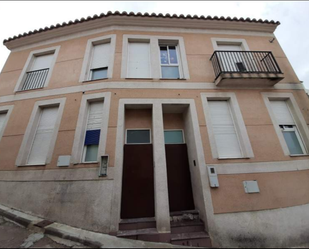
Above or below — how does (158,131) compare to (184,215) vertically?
above

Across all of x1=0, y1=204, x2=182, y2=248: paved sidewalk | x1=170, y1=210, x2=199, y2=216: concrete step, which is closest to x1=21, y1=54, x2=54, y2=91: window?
x1=0, y1=204, x2=182, y2=248: paved sidewalk

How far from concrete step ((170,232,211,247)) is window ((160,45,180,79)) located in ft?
16.9

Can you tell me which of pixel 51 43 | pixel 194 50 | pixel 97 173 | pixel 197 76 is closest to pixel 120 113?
pixel 97 173

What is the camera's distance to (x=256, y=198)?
378 cm

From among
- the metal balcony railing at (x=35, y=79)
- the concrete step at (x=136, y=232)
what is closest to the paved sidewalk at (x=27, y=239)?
the concrete step at (x=136, y=232)

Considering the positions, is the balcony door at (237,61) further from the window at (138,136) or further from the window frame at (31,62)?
the window frame at (31,62)

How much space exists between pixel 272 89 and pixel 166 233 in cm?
625

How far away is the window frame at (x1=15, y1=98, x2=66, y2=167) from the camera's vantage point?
436 cm

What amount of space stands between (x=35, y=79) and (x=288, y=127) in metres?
10.3

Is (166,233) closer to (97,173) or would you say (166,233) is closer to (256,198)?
(97,173)

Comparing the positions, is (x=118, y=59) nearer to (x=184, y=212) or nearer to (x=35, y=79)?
(x=35, y=79)

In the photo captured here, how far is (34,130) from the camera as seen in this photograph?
15.9 feet

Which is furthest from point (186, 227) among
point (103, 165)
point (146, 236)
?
point (103, 165)

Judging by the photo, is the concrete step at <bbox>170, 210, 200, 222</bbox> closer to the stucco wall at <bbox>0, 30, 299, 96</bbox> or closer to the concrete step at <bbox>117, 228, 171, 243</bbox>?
the concrete step at <bbox>117, 228, 171, 243</bbox>
